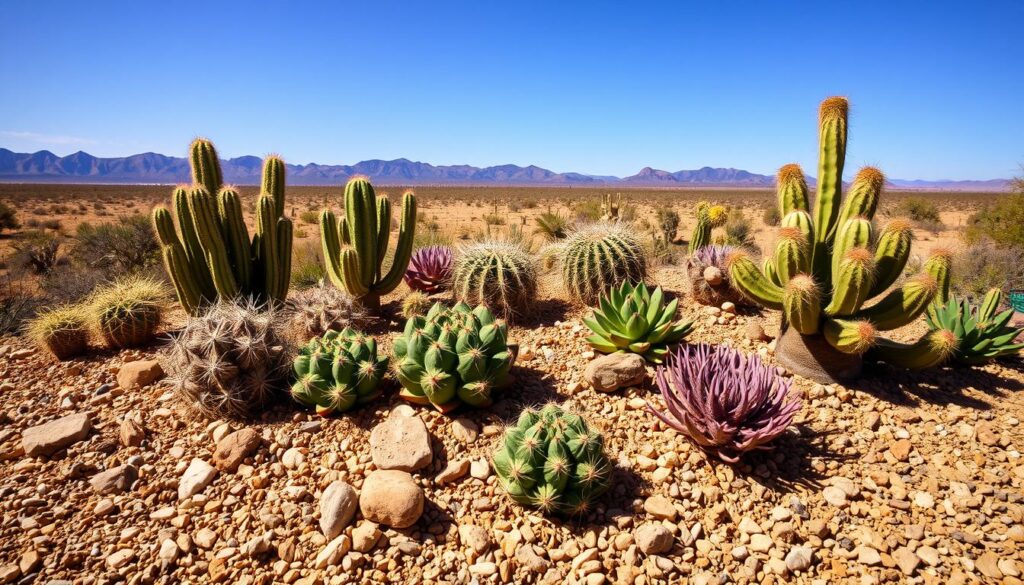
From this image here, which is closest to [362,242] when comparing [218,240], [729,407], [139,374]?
[218,240]

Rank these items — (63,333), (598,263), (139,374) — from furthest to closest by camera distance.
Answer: (598,263) → (63,333) → (139,374)

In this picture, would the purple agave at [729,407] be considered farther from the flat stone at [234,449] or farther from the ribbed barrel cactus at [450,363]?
the flat stone at [234,449]

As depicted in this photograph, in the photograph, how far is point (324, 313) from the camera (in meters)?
4.84

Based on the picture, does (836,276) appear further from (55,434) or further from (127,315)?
(127,315)

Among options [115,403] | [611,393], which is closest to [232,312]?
[115,403]

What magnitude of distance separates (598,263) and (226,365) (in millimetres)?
3643

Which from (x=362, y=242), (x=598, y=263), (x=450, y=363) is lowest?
(x=450, y=363)

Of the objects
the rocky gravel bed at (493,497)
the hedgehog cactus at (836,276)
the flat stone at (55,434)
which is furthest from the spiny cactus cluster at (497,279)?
the flat stone at (55,434)

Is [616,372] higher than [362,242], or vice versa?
[362,242]

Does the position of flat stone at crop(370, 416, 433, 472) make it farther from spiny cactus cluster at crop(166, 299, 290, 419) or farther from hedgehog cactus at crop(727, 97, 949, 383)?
hedgehog cactus at crop(727, 97, 949, 383)

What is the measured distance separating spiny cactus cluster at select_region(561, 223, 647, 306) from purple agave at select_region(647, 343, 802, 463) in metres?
2.22

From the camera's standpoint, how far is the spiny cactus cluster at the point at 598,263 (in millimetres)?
5391

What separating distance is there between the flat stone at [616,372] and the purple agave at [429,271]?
299 centimetres

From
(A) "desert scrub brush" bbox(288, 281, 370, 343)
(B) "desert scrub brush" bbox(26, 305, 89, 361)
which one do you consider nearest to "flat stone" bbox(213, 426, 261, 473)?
(A) "desert scrub brush" bbox(288, 281, 370, 343)
